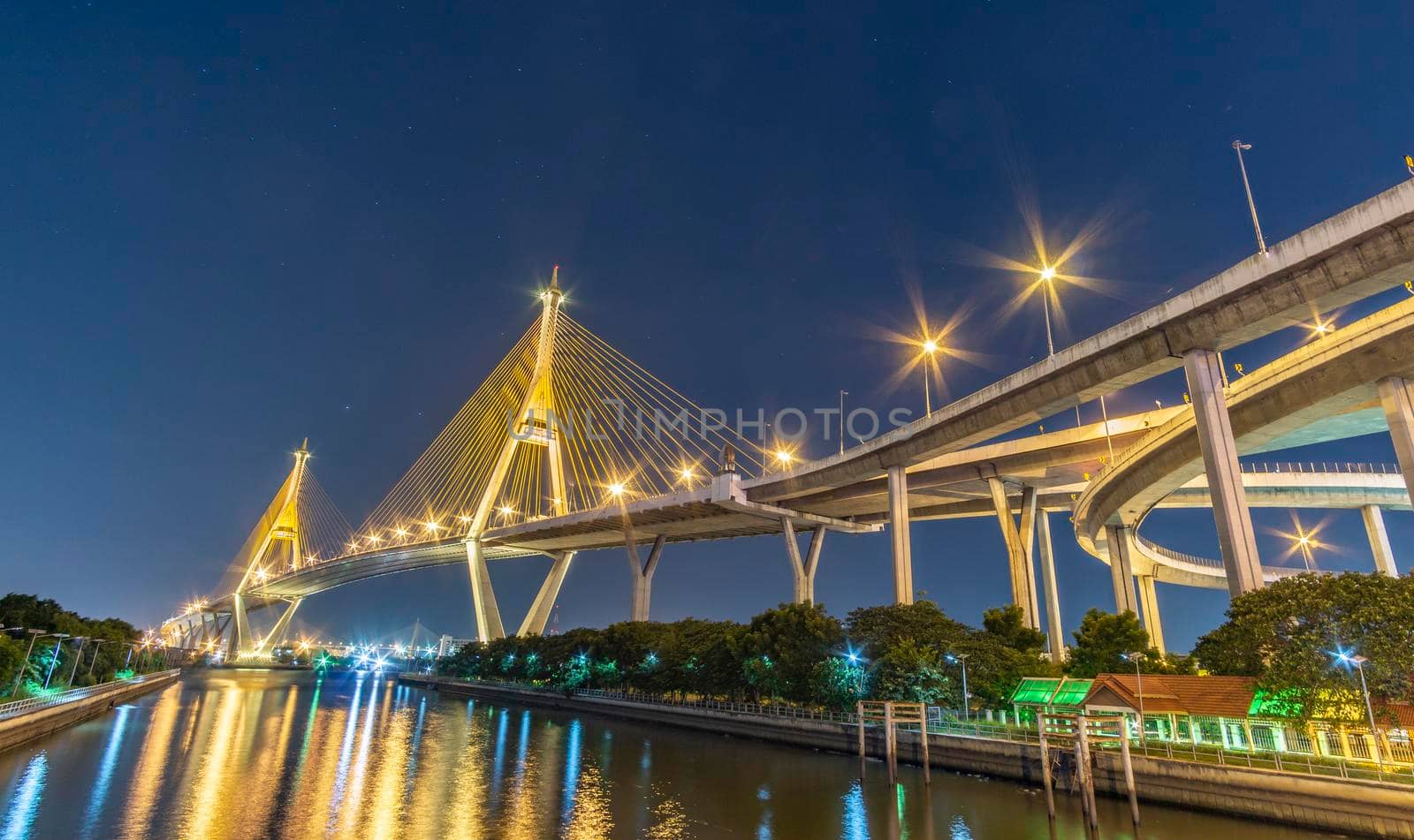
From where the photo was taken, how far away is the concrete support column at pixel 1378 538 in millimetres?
51062

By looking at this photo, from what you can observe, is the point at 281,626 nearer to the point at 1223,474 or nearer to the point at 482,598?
the point at 482,598

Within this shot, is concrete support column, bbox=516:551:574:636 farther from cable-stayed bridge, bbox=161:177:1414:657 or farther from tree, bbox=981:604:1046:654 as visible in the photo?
tree, bbox=981:604:1046:654

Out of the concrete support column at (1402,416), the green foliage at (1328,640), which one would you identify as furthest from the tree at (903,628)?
the concrete support column at (1402,416)

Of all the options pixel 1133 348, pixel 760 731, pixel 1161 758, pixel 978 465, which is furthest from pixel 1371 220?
pixel 760 731

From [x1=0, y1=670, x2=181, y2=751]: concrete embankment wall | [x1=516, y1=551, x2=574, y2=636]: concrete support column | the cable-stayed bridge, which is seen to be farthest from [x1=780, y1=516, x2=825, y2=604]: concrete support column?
[x1=0, y1=670, x2=181, y2=751]: concrete embankment wall

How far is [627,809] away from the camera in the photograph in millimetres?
22875

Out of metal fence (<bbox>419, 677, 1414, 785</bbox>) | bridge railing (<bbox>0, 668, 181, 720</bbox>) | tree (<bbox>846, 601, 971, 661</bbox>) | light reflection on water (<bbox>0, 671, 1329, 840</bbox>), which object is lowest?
light reflection on water (<bbox>0, 671, 1329, 840</bbox>)

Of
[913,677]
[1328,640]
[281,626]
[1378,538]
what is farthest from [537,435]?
[281,626]

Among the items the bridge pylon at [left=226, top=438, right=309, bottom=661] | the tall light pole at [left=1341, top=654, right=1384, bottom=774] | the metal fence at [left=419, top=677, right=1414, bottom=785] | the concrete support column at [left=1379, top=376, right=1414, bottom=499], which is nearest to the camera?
the metal fence at [left=419, top=677, right=1414, bottom=785]

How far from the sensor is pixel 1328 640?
813 inches

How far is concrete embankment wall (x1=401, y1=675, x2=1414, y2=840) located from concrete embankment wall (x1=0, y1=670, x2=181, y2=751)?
34.0 meters

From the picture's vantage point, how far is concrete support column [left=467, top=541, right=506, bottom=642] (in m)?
72.6

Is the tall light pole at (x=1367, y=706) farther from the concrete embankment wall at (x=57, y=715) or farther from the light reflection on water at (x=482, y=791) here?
the concrete embankment wall at (x=57, y=715)

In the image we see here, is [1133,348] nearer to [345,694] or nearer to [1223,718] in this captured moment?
[1223,718]
